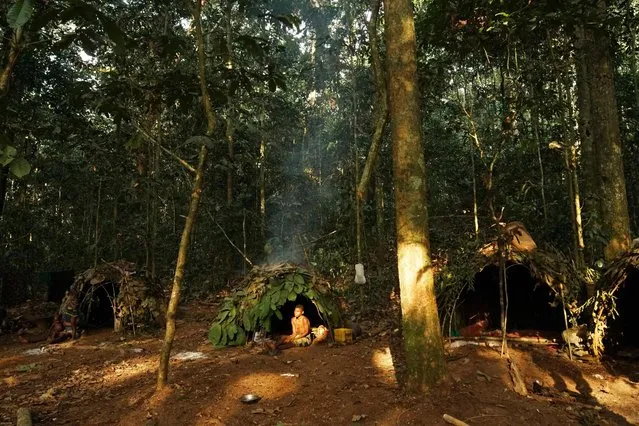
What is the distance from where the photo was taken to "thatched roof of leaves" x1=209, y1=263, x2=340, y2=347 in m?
7.92

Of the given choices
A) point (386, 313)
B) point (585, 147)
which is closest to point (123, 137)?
point (386, 313)

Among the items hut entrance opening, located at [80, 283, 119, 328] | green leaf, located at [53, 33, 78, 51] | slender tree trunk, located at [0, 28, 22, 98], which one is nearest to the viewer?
green leaf, located at [53, 33, 78, 51]

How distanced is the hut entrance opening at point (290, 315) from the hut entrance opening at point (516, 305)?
116 inches

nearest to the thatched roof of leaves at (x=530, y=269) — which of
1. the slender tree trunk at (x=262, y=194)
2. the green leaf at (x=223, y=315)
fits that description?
the green leaf at (x=223, y=315)

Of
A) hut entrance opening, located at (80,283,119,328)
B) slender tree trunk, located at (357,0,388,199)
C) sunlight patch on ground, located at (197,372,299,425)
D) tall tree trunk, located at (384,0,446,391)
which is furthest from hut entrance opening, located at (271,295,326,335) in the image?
hut entrance opening, located at (80,283,119,328)

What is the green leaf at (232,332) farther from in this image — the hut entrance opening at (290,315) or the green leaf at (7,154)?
the green leaf at (7,154)

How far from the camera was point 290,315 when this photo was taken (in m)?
9.51

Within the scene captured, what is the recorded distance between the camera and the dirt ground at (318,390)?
4633mm

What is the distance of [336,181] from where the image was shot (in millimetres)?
19062

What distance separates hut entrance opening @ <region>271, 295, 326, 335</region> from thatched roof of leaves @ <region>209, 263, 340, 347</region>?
829 millimetres

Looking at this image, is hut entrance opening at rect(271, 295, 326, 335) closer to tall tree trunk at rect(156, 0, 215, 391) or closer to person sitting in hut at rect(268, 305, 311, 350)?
person sitting in hut at rect(268, 305, 311, 350)

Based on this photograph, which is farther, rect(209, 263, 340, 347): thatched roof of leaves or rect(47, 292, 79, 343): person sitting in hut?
rect(47, 292, 79, 343): person sitting in hut

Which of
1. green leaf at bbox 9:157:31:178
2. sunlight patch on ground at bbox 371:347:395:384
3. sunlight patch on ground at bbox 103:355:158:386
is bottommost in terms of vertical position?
sunlight patch on ground at bbox 103:355:158:386

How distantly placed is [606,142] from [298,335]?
650cm
